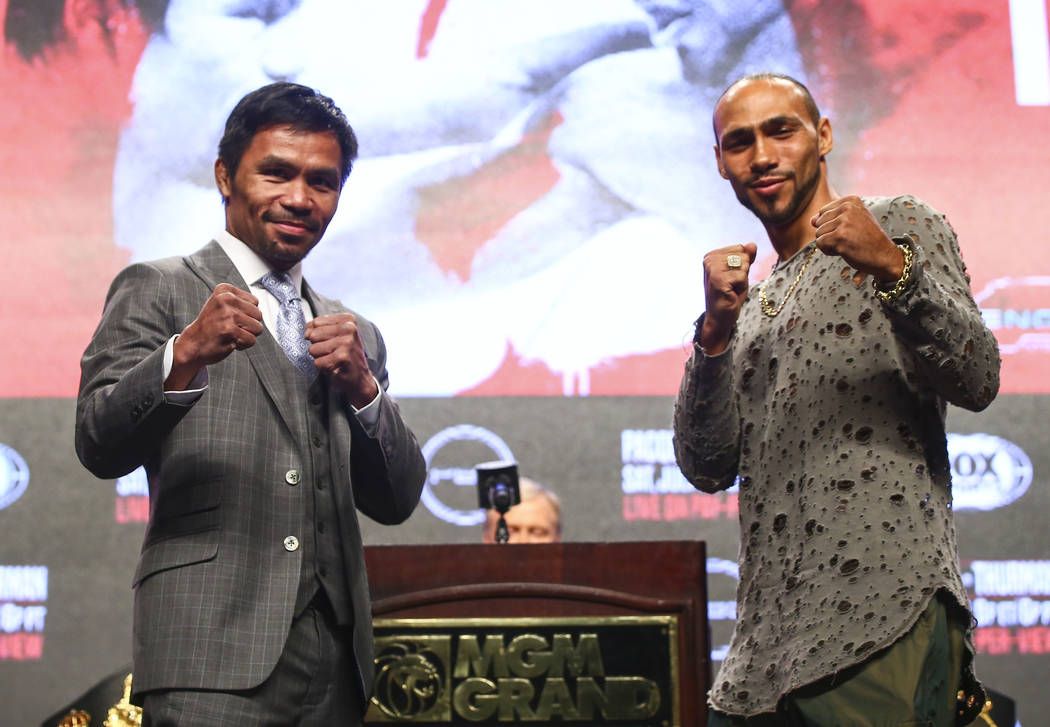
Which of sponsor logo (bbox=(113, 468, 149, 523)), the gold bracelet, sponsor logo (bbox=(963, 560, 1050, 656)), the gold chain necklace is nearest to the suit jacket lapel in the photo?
the gold chain necklace

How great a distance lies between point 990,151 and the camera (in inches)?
165

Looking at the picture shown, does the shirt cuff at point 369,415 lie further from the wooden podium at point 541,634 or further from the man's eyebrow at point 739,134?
the wooden podium at point 541,634

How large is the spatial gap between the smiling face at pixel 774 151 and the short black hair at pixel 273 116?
0.67m

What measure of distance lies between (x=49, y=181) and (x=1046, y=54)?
3.88m

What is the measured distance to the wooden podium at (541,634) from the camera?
2.41 meters

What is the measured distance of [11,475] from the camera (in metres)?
3.89

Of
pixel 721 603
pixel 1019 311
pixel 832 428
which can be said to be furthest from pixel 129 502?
pixel 1019 311

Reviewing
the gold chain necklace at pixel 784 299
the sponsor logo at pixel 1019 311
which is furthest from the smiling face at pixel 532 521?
the gold chain necklace at pixel 784 299

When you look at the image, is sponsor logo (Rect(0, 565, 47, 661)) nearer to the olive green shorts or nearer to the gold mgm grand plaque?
the gold mgm grand plaque

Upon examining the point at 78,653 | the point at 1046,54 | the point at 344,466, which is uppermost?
the point at 1046,54

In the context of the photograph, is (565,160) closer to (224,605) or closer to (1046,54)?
(1046,54)

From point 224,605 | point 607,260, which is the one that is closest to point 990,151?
point 607,260

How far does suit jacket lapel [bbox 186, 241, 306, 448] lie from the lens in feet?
5.41

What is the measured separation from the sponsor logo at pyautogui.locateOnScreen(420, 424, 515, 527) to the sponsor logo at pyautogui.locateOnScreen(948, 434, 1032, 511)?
165 centimetres
